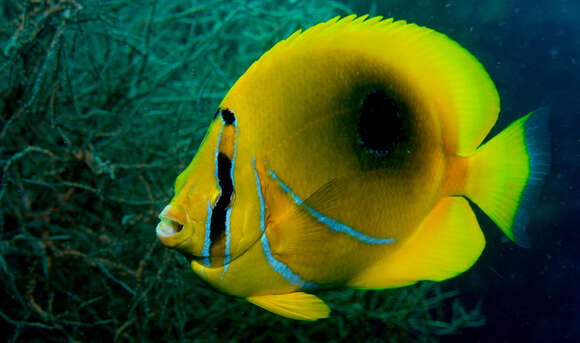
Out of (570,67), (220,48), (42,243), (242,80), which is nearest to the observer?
(242,80)

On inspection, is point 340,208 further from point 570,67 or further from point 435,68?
point 570,67

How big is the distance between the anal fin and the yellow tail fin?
73 millimetres

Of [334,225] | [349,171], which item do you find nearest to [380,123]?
[349,171]

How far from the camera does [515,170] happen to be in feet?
2.95

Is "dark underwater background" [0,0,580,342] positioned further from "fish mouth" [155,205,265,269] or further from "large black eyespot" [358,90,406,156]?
"fish mouth" [155,205,265,269]

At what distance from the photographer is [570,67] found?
5.67 meters

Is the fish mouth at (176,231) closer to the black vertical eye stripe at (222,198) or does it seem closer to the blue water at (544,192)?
the black vertical eye stripe at (222,198)

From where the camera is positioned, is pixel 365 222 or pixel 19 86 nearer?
pixel 365 222

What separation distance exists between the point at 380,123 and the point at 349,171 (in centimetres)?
13

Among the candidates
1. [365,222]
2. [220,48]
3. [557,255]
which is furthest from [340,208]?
[557,255]

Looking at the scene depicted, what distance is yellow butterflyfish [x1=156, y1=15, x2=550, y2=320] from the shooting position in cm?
72

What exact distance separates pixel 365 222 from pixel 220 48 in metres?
2.54

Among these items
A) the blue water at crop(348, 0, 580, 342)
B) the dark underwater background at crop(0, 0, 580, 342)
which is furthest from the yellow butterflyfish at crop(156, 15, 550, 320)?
the blue water at crop(348, 0, 580, 342)

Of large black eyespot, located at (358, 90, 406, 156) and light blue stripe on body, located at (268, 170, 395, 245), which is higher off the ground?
large black eyespot, located at (358, 90, 406, 156)
